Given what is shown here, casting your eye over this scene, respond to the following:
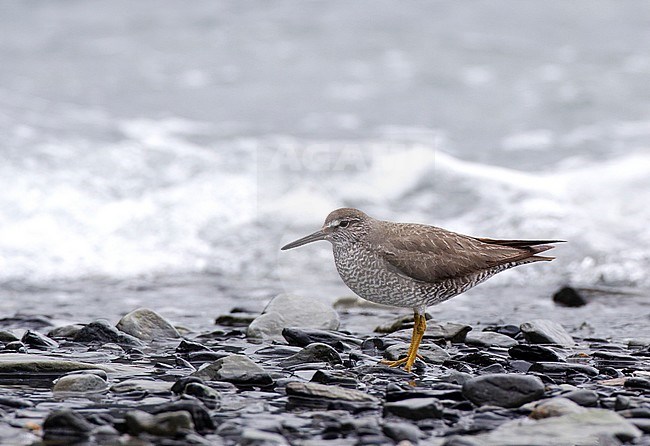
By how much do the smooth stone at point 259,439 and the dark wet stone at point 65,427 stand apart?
2.32 feet

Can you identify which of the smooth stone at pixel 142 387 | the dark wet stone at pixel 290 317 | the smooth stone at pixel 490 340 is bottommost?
the smooth stone at pixel 142 387

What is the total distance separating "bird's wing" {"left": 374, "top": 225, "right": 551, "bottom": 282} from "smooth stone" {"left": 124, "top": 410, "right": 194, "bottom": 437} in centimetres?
230

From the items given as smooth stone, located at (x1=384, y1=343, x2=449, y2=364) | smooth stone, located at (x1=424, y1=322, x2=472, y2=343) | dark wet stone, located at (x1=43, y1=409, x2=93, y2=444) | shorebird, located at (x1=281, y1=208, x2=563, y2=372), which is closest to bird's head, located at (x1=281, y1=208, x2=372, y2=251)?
shorebird, located at (x1=281, y1=208, x2=563, y2=372)

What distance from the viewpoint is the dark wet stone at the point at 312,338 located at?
6.50m

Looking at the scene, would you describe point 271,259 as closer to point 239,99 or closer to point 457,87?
point 239,99

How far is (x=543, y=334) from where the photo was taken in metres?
6.63

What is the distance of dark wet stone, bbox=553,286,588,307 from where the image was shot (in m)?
8.45

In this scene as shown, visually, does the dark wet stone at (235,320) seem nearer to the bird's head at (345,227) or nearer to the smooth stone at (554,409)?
the bird's head at (345,227)

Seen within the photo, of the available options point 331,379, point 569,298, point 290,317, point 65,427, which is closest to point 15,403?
point 65,427

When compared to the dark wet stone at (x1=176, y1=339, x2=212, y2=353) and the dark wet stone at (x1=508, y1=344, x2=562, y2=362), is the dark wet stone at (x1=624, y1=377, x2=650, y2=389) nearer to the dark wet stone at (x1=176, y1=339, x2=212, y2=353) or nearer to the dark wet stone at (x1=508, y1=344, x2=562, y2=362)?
the dark wet stone at (x1=508, y1=344, x2=562, y2=362)

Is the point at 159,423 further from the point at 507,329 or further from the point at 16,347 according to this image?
the point at 507,329

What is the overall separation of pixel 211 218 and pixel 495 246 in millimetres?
5222

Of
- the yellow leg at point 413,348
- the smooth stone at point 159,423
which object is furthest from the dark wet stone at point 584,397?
the smooth stone at point 159,423

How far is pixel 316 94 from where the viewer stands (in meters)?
16.7
